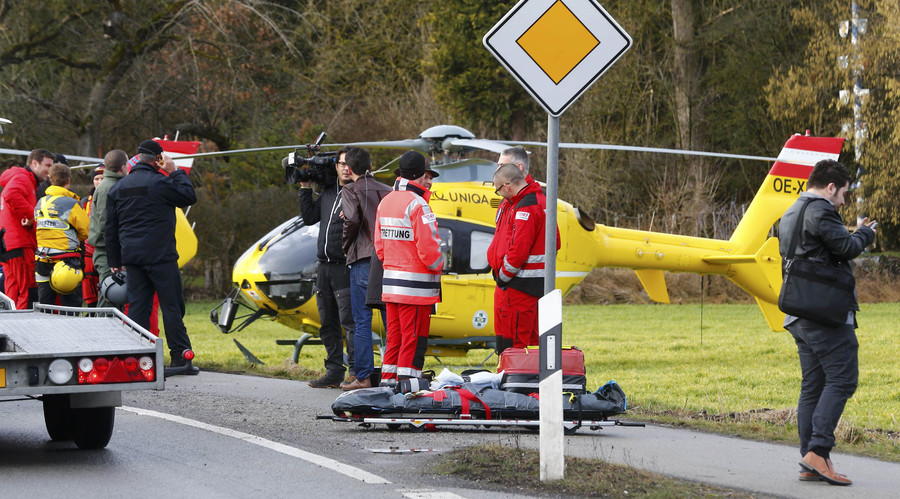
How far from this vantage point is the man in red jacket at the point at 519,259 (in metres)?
9.27

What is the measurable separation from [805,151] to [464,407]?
293 inches

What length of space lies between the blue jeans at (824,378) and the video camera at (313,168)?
5.23 m

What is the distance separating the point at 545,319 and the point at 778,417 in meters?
3.53

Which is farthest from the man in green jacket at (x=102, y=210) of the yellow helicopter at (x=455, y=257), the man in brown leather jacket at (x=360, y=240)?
the man in brown leather jacket at (x=360, y=240)

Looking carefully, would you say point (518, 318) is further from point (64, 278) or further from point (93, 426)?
point (64, 278)

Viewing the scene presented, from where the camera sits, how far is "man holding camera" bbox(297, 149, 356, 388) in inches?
415

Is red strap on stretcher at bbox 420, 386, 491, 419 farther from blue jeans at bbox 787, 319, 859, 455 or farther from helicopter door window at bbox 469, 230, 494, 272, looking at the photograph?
helicopter door window at bbox 469, 230, 494, 272

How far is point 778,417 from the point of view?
909 cm

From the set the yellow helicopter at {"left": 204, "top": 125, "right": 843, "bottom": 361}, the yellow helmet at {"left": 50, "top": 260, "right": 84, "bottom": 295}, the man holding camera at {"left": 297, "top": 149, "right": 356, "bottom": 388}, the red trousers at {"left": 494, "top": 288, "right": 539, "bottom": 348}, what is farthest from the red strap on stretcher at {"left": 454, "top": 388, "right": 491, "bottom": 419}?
the yellow helmet at {"left": 50, "top": 260, "right": 84, "bottom": 295}

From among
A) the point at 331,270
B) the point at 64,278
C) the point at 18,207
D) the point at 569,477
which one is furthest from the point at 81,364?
the point at 18,207

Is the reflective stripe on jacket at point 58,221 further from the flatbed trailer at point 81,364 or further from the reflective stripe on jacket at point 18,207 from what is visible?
the flatbed trailer at point 81,364

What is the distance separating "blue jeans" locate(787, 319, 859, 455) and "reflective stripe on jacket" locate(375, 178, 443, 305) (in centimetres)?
305

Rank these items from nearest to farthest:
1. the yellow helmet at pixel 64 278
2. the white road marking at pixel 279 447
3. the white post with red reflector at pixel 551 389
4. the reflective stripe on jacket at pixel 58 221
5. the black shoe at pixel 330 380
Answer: the white post with red reflector at pixel 551 389, the white road marking at pixel 279 447, the black shoe at pixel 330 380, the yellow helmet at pixel 64 278, the reflective stripe on jacket at pixel 58 221

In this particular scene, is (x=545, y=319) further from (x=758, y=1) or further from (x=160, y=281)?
(x=758, y=1)
